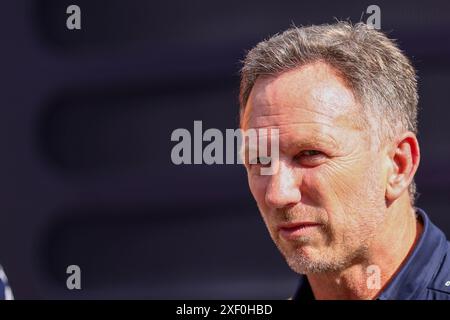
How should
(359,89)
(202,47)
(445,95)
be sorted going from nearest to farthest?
1. (359,89)
2. (445,95)
3. (202,47)

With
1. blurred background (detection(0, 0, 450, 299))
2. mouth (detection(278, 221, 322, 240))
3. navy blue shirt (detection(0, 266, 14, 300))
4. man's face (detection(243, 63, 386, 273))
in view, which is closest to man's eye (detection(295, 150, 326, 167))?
man's face (detection(243, 63, 386, 273))

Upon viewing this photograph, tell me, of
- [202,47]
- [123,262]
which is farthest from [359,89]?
[123,262]

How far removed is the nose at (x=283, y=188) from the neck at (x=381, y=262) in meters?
0.21

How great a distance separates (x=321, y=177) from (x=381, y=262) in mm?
237

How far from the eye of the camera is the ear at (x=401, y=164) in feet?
5.71

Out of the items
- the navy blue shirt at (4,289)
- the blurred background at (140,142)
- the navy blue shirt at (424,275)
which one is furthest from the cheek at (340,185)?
the navy blue shirt at (4,289)

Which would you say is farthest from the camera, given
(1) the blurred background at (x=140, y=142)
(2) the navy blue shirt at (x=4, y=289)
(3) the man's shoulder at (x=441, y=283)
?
(1) the blurred background at (x=140, y=142)

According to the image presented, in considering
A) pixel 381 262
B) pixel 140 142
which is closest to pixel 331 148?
pixel 381 262

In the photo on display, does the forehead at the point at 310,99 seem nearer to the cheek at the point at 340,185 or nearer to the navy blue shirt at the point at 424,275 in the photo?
the cheek at the point at 340,185

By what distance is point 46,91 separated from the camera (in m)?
2.40

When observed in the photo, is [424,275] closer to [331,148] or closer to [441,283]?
[441,283]

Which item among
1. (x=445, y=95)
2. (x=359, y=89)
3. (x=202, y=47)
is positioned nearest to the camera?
(x=359, y=89)

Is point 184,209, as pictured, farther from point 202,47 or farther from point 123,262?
point 202,47

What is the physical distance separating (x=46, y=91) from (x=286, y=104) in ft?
3.13
